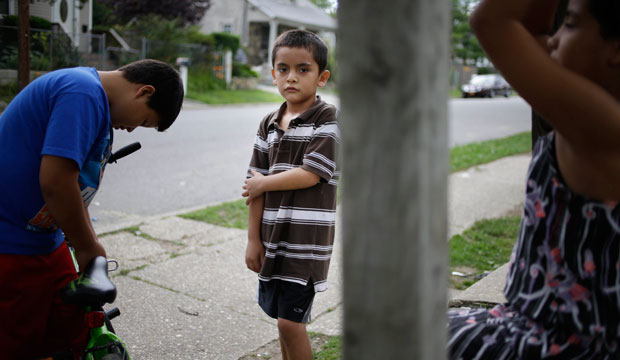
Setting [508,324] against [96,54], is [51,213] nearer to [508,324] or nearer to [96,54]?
[508,324]

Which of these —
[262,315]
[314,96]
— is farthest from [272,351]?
[314,96]

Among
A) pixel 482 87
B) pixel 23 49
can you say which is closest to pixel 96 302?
pixel 23 49

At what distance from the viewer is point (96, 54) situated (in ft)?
63.2

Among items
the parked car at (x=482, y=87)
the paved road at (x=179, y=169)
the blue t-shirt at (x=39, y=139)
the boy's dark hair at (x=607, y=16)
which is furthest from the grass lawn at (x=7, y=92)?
the parked car at (x=482, y=87)

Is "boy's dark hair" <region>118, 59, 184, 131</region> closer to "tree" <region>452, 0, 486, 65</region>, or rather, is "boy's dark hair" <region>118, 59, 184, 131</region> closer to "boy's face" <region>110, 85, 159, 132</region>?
"boy's face" <region>110, 85, 159, 132</region>

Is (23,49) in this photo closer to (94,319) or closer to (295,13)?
(94,319)

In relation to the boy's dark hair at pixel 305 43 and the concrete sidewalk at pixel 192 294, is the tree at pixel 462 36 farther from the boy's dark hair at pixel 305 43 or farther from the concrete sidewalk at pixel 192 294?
the boy's dark hair at pixel 305 43

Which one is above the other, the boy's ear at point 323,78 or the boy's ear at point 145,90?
the boy's ear at point 323,78

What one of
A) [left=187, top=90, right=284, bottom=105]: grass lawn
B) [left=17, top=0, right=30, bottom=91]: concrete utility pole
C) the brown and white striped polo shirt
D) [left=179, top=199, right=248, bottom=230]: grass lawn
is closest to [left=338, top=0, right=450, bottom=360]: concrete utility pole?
the brown and white striped polo shirt

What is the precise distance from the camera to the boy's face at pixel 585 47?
138cm

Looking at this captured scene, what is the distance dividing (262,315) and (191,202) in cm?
327

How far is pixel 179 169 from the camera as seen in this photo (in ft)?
28.2

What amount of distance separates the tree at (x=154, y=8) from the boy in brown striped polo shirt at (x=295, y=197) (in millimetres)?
24679

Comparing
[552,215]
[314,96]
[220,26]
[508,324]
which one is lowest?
[508,324]
